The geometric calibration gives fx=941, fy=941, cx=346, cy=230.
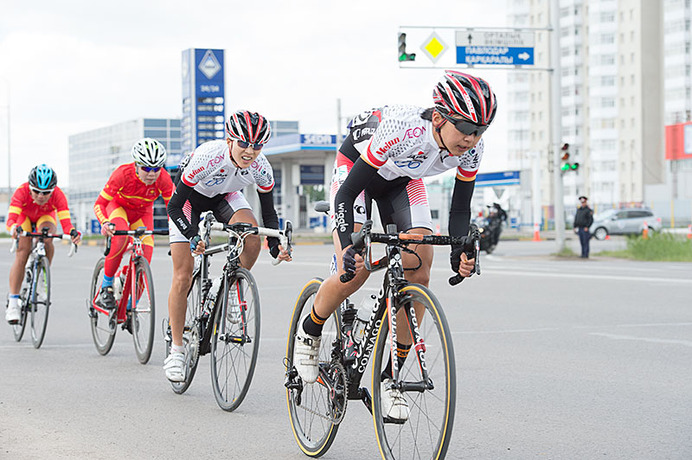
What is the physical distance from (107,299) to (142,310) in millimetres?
578

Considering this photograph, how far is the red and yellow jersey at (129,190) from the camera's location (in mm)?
8609

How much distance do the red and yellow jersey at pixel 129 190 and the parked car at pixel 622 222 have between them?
133ft

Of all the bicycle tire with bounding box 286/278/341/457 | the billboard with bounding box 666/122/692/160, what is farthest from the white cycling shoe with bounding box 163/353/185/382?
the billboard with bounding box 666/122/692/160

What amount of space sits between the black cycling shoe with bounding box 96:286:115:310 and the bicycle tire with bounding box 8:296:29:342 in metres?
1.44

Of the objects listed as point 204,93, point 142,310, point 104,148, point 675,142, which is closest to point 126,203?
point 142,310

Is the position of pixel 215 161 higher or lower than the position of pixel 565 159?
lower

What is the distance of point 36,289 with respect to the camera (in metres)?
9.73

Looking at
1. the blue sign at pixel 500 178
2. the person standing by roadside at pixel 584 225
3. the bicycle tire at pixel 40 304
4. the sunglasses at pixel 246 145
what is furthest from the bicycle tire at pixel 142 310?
the blue sign at pixel 500 178

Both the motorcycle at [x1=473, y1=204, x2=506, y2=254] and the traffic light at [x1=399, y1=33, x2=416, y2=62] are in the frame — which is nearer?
the traffic light at [x1=399, y1=33, x2=416, y2=62]

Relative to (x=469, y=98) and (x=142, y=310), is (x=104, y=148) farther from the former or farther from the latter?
(x=469, y=98)

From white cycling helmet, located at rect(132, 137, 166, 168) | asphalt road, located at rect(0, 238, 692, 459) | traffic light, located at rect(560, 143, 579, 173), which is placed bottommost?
asphalt road, located at rect(0, 238, 692, 459)

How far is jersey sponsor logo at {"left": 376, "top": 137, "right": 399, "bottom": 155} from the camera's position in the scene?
14.8 feet

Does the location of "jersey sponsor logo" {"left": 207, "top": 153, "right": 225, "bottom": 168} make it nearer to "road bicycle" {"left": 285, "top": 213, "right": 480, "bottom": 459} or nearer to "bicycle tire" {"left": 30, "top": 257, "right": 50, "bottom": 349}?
"road bicycle" {"left": 285, "top": 213, "right": 480, "bottom": 459}

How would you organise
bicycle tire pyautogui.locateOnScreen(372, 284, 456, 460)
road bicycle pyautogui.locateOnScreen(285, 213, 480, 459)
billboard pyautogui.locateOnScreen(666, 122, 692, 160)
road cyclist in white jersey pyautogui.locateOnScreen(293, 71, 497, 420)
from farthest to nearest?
1. billboard pyautogui.locateOnScreen(666, 122, 692, 160)
2. road cyclist in white jersey pyautogui.locateOnScreen(293, 71, 497, 420)
3. road bicycle pyautogui.locateOnScreen(285, 213, 480, 459)
4. bicycle tire pyautogui.locateOnScreen(372, 284, 456, 460)
